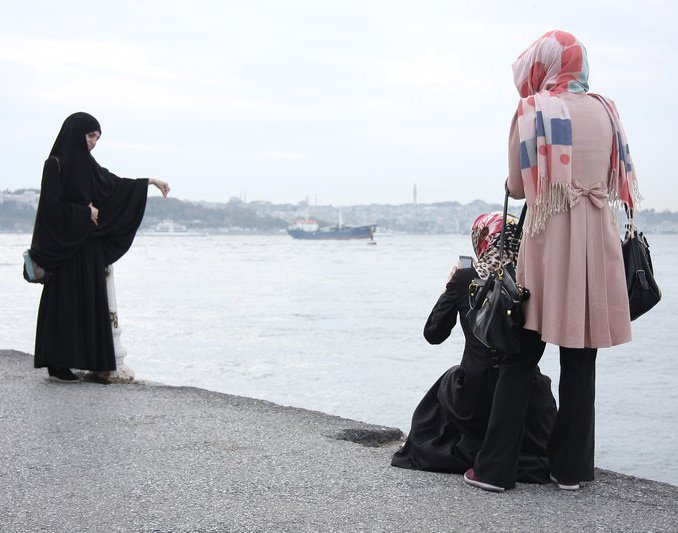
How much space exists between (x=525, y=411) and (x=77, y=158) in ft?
11.3

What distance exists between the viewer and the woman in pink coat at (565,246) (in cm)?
311

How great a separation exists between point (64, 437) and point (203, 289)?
22260mm

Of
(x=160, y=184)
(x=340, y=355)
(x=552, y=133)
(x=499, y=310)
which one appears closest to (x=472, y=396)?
(x=499, y=310)

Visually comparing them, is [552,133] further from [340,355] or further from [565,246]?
[340,355]

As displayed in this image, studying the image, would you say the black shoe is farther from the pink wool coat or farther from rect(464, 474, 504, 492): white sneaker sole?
the pink wool coat

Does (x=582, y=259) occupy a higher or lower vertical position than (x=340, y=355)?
higher

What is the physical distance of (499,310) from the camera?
3.02 meters

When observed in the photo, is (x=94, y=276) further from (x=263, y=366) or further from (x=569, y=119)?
(x=263, y=366)

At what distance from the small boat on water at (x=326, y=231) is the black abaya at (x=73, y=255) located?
102 metres

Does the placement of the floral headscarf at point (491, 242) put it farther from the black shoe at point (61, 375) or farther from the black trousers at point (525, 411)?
the black shoe at point (61, 375)

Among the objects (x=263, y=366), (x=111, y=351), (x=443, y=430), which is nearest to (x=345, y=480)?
(x=443, y=430)

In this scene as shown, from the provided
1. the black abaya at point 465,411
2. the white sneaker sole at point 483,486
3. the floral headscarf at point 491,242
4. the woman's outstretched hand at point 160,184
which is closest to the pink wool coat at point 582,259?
the floral headscarf at point 491,242

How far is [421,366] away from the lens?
451 inches

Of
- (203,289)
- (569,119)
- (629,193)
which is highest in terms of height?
(569,119)
